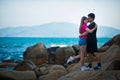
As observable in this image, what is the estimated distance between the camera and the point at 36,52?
375 inches

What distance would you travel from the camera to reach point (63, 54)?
9594mm

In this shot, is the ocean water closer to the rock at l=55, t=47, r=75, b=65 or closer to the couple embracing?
the rock at l=55, t=47, r=75, b=65

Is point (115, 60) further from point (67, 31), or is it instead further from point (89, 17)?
point (67, 31)

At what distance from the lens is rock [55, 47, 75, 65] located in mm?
9508

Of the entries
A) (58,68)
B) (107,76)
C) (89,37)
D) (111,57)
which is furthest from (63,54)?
(107,76)

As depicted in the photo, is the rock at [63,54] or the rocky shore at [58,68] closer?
the rocky shore at [58,68]

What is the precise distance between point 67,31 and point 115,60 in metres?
10.6

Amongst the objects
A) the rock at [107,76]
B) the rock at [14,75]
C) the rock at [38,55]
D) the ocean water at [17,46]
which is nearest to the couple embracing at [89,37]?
the rock at [107,76]

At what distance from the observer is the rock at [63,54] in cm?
951

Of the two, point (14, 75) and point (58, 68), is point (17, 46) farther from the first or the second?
point (14, 75)

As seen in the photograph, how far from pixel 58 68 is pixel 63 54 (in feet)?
8.98

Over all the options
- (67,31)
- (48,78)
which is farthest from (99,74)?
(67,31)

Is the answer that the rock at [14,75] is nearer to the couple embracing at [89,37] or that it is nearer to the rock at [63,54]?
the couple embracing at [89,37]

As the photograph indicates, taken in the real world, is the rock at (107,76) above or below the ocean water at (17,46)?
above
